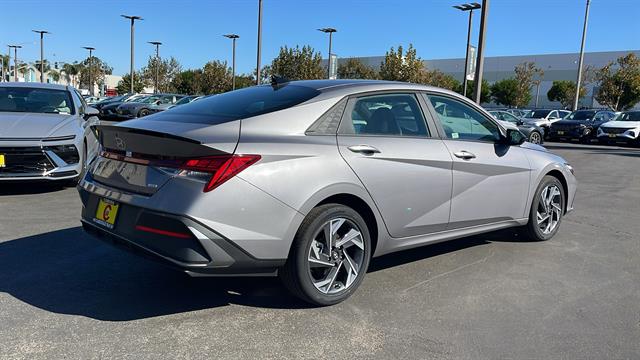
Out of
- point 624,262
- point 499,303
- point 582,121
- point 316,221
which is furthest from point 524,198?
point 582,121

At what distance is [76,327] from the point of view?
332 cm

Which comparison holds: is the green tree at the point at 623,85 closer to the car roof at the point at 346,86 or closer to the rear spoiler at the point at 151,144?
the car roof at the point at 346,86

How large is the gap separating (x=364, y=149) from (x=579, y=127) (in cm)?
2455

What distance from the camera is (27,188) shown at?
312 inches

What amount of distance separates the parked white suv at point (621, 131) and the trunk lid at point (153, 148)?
24926mm

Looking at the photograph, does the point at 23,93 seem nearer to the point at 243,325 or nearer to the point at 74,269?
the point at 74,269

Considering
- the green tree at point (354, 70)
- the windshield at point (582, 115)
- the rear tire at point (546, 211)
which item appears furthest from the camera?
the green tree at point (354, 70)

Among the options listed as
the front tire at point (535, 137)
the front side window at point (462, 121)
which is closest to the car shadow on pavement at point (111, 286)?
the front side window at point (462, 121)

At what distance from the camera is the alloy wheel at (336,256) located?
12.1 feet

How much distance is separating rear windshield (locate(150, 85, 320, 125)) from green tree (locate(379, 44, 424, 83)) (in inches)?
1826

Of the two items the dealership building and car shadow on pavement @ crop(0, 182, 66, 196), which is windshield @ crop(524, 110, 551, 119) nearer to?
car shadow on pavement @ crop(0, 182, 66, 196)

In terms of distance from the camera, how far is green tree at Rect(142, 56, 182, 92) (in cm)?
7269

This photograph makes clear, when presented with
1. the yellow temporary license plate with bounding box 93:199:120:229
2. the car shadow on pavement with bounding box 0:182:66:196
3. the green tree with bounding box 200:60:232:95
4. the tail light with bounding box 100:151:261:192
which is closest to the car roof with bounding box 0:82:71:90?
the car shadow on pavement with bounding box 0:182:66:196

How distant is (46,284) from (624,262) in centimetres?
503
